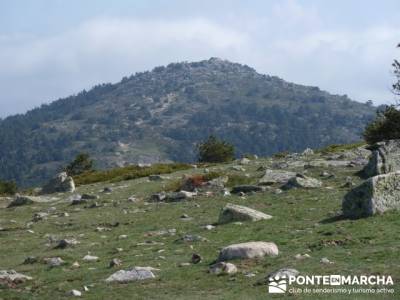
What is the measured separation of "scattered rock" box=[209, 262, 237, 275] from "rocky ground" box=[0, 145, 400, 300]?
0.03 meters

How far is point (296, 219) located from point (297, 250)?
21.7 ft

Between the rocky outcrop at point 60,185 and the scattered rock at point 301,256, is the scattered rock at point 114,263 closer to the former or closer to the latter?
the scattered rock at point 301,256

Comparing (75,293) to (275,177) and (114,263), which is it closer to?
(114,263)

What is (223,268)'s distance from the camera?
15508 millimetres

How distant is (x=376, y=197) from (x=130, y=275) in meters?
9.93

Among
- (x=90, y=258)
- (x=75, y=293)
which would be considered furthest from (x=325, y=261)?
(x=90, y=258)

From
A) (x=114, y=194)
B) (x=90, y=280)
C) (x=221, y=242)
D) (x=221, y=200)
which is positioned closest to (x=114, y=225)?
(x=221, y=200)

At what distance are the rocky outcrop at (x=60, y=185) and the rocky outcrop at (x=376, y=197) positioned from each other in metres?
35.1

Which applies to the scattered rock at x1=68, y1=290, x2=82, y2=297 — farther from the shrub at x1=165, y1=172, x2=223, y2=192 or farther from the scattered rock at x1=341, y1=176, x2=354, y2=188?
the shrub at x1=165, y1=172, x2=223, y2=192

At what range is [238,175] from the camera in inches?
1690

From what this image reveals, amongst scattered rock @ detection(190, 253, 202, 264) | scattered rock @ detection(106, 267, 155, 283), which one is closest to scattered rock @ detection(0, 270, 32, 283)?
scattered rock @ detection(106, 267, 155, 283)

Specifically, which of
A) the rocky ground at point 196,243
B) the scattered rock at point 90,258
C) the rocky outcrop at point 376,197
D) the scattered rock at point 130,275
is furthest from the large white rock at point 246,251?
the rocky outcrop at point 376,197

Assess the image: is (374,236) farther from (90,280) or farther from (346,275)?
(90,280)

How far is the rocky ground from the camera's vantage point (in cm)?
1488
